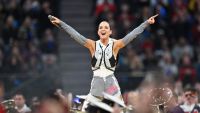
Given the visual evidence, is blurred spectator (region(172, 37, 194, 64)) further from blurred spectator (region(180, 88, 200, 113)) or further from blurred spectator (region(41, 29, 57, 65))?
blurred spectator (region(180, 88, 200, 113))

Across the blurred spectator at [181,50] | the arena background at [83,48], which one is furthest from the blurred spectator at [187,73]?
the blurred spectator at [181,50]

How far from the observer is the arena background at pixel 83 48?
24.0 metres

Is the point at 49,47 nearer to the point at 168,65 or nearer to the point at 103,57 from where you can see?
the point at 168,65

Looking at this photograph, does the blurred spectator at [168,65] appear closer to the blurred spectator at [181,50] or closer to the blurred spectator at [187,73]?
the blurred spectator at [187,73]

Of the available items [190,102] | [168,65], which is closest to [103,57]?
[190,102]

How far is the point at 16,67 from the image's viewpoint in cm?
2419

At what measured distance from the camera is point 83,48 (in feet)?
88.9

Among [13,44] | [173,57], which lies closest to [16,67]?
[13,44]

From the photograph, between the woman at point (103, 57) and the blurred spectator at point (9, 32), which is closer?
the woman at point (103, 57)

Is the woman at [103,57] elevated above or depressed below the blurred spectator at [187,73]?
below

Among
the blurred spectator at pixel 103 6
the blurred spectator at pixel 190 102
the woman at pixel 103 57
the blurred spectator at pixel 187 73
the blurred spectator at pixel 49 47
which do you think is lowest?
the blurred spectator at pixel 190 102

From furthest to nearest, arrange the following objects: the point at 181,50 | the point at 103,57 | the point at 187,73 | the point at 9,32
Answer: the point at 181,50 < the point at 9,32 < the point at 187,73 < the point at 103,57

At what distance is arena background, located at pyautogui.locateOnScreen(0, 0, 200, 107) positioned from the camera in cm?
2402

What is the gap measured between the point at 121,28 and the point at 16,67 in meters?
4.35
